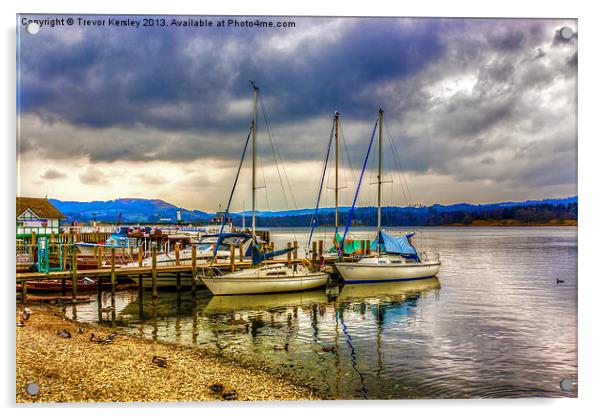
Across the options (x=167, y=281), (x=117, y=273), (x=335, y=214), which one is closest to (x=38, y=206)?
(x=117, y=273)

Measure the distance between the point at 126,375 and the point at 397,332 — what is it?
6225mm

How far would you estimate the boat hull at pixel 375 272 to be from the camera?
18984mm

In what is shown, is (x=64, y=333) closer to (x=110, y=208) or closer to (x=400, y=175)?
(x=110, y=208)

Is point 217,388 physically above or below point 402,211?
below

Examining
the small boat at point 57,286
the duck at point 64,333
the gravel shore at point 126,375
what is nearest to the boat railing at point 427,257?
the small boat at point 57,286

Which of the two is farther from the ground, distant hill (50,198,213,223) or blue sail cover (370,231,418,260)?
distant hill (50,198,213,223)

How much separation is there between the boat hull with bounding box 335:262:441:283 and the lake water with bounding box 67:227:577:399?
359 mm

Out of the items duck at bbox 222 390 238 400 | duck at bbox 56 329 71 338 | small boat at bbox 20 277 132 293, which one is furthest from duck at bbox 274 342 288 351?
small boat at bbox 20 277 132 293

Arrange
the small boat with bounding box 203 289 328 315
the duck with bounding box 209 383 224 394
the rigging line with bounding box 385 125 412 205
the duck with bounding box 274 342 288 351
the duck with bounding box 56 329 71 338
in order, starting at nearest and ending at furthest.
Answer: the duck with bounding box 209 383 224 394, the duck with bounding box 56 329 71 338, the duck with bounding box 274 342 288 351, the rigging line with bounding box 385 125 412 205, the small boat with bounding box 203 289 328 315

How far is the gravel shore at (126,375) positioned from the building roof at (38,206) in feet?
6.70

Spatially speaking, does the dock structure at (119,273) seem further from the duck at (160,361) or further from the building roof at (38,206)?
the duck at (160,361)

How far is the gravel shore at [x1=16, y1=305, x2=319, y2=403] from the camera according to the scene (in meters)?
7.20

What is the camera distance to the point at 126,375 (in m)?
7.59

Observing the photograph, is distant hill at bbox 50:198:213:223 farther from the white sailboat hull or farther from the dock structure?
the white sailboat hull
